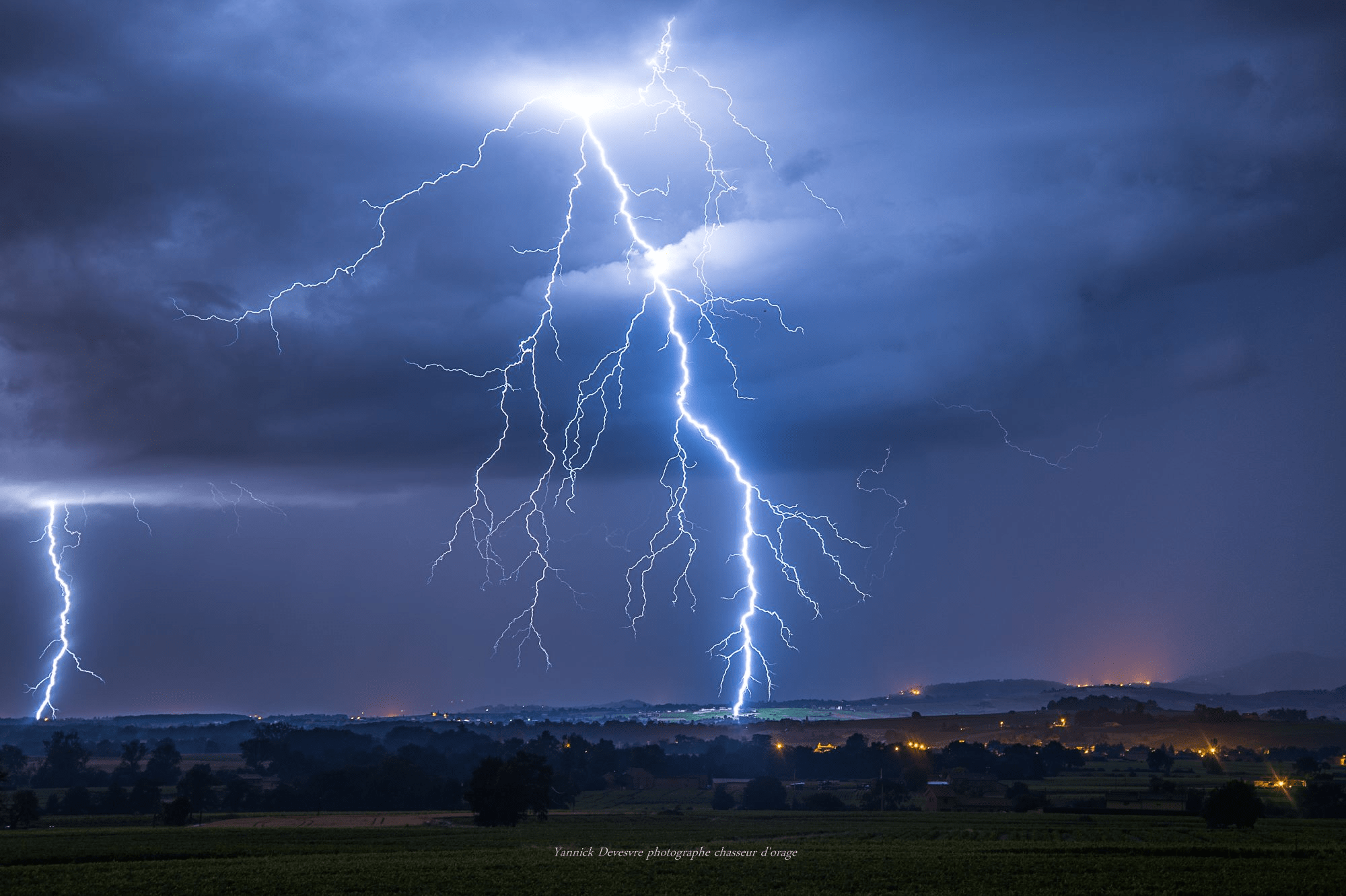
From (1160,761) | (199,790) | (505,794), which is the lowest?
(1160,761)

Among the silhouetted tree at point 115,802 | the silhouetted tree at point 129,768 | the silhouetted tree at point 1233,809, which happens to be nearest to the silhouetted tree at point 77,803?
the silhouetted tree at point 115,802

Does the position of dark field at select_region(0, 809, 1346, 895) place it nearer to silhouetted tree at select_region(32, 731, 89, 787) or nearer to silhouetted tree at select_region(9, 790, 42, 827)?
silhouetted tree at select_region(9, 790, 42, 827)

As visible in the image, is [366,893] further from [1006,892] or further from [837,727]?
[837,727]

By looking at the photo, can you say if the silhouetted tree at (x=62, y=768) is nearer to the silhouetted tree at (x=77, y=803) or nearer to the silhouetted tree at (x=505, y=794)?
the silhouetted tree at (x=77, y=803)

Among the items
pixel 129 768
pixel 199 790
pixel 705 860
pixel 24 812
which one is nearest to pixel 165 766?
pixel 129 768

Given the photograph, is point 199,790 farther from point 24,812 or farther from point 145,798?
point 24,812

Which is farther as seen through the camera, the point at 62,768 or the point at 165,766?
the point at 62,768

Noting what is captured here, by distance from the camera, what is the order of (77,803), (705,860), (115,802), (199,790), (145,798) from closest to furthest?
Answer: (705,860)
(145,798)
(77,803)
(115,802)
(199,790)

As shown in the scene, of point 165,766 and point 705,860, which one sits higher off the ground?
point 165,766

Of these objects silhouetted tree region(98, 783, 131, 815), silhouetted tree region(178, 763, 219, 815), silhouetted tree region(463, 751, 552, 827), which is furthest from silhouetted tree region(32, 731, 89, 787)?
silhouetted tree region(463, 751, 552, 827)
